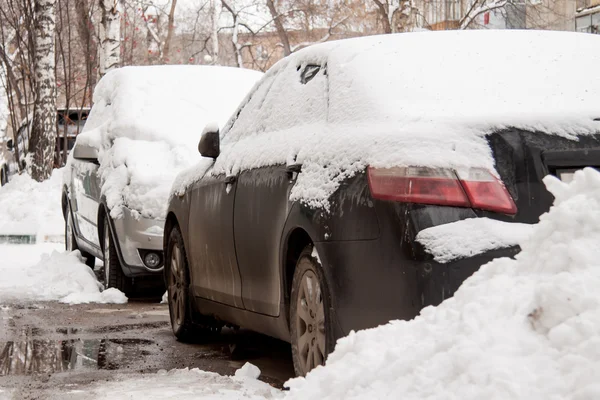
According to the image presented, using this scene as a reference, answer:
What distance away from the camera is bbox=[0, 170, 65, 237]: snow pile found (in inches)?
604

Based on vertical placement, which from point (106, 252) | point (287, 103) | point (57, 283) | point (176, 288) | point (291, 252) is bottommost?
point (57, 283)

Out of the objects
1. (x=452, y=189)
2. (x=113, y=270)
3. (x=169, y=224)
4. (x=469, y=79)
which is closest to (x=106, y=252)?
(x=113, y=270)

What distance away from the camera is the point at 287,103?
532cm

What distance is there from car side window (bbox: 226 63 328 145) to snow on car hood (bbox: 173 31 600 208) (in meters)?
0.01

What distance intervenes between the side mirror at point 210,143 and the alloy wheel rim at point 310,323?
1.70m

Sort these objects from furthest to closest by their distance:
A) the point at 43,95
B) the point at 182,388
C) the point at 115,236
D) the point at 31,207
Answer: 1. the point at 43,95
2. the point at 31,207
3. the point at 115,236
4. the point at 182,388

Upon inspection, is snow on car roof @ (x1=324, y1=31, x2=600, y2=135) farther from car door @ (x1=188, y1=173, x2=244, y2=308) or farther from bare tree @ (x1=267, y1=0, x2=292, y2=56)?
bare tree @ (x1=267, y1=0, x2=292, y2=56)

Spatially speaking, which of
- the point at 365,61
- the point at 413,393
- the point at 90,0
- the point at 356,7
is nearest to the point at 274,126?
the point at 365,61

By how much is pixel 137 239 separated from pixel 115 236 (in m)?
0.26

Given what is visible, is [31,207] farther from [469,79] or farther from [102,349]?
[469,79]

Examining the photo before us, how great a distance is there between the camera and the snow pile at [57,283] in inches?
354

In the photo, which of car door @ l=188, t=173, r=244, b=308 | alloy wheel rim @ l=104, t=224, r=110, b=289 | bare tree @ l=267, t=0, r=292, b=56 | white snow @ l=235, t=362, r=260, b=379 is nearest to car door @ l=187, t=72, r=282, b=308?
car door @ l=188, t=173, r=244, b=308

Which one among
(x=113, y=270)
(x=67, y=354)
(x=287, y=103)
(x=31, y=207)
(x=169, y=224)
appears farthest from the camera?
(x=31, y=207)

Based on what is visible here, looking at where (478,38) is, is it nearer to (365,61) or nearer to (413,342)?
(365,61)
